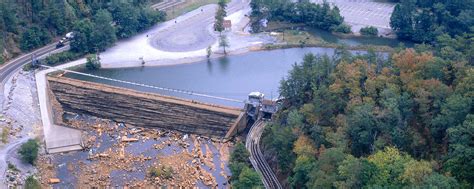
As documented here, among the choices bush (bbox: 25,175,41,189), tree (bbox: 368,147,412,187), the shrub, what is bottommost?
bush (bbox: 25,175,41,189)

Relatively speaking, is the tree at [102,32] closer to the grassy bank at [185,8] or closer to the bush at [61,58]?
the bush at [61,58]

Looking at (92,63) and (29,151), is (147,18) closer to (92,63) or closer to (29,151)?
(92,63)

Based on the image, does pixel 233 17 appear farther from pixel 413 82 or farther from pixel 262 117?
pixel 413 82

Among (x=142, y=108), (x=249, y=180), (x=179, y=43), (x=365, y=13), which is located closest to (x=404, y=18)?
(x=365, y=13)

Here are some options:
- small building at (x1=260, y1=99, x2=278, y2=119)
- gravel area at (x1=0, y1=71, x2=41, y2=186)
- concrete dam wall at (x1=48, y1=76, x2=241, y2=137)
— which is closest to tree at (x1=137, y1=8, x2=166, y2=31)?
concrete dam wall at (x1=48, y1=76, x2=241, y2=137)

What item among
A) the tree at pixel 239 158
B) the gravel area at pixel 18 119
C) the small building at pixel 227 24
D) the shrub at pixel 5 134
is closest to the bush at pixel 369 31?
the small building at pixel 227 24

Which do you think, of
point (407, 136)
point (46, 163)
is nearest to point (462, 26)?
point (407, 136)

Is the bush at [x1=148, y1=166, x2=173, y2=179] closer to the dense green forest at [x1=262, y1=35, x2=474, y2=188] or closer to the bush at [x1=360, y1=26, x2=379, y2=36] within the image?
the dense green forest at [x1=262, y1=35, x2=474, y2=188]
